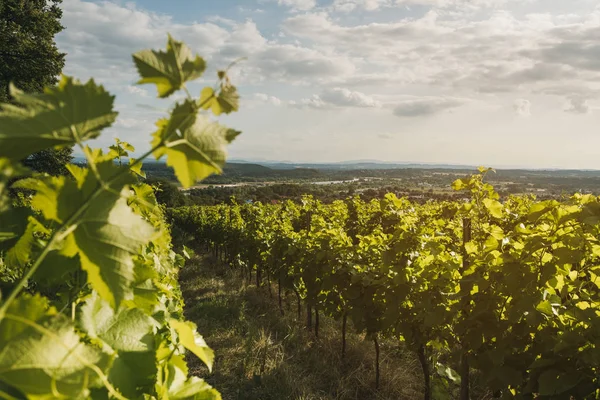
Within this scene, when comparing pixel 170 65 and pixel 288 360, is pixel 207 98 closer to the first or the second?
pixel 170 65

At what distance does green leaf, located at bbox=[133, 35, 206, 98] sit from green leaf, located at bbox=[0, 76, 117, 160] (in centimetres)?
7

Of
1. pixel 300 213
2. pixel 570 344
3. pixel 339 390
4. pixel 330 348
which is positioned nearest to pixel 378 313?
pixel 339 390

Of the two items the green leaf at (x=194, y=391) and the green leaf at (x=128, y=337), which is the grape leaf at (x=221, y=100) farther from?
the green leaf at (x=194, y=391)

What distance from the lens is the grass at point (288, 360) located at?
5477 mm

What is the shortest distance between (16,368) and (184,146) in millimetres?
355

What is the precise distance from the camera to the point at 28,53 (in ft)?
54.0

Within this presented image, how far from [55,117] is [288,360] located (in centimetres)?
651

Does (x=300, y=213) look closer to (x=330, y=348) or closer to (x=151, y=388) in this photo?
(x=330, y=348)

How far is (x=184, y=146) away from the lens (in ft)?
1.97

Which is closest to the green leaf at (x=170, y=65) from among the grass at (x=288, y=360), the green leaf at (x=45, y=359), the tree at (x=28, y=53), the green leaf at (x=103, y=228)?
the green leaf at (x=103, y=228)

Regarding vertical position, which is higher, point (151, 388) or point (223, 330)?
point (151, 388)

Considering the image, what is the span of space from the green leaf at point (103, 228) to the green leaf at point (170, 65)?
0.15 m

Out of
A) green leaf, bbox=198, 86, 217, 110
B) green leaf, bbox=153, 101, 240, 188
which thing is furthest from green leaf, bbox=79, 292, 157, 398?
green leaf, bbox=198, 86, 217, 110

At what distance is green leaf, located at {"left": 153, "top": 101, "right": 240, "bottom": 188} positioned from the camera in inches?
22.5
